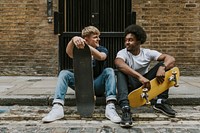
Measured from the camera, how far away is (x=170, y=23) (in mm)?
7504

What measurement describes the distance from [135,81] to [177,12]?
153 inches

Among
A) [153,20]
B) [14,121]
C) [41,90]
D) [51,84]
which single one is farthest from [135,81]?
[153,20]

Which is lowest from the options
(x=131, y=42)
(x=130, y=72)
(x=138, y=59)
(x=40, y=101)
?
(x=40, y=101)

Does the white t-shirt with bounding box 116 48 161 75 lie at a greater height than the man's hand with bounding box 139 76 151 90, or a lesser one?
greater

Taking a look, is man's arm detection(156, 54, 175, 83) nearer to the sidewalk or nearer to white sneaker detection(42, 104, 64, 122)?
the sidewalk

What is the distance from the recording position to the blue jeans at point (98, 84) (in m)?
4.09

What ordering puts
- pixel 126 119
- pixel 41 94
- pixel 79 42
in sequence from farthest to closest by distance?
pixel 41 94, pixel 79 42, pixel 126 119

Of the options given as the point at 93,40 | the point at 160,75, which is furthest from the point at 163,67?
the point at 93,40

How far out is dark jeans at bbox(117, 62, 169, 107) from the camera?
3.96m

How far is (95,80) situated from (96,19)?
138 inches

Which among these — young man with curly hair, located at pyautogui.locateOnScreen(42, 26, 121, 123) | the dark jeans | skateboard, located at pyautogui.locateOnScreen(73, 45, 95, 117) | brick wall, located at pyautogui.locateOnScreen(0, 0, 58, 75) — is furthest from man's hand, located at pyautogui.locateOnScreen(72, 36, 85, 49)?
brick wall, located at pyautogui.locateOnScreen(0, 0, 58, 75)

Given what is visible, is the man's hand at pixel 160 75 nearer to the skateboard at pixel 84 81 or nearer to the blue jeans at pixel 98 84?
the blue jeans at pixel 98 84

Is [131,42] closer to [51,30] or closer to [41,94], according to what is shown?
[41,94]

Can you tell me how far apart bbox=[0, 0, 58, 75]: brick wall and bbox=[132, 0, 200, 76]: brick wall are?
85.4 inches
